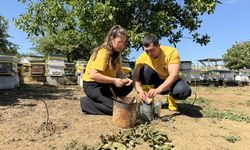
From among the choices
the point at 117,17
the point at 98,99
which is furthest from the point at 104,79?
the point at 117,17

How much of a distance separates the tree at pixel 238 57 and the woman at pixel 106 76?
110ft

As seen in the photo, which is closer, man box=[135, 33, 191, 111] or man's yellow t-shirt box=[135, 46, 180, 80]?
man box=[135, 33, 191, 111]

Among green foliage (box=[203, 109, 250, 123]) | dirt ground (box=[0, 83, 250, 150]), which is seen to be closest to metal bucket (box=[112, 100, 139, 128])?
dirt ground (box=[0, 83, 250, 150])

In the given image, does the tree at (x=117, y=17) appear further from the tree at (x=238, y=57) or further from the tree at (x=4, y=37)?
the tree at (x=238, y=57)

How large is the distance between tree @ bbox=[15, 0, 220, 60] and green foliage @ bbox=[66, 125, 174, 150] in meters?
9.73

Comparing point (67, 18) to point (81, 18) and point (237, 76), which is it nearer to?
point (81, 18)

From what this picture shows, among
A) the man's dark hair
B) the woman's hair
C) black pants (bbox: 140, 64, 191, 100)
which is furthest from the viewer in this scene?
black pants (bbox: 140, 64, 191, 100)

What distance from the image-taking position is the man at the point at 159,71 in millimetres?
4852

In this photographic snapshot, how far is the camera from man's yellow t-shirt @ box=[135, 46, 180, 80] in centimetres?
503

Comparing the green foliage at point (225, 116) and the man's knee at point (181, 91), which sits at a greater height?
the man's knee at point (181, 91)

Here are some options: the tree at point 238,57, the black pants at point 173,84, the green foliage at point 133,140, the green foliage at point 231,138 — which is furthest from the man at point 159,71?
the tree at point 238,57

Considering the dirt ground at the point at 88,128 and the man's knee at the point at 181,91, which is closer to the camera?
the dirt ground at the point at 88,128

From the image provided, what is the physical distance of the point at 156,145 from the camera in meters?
3.58

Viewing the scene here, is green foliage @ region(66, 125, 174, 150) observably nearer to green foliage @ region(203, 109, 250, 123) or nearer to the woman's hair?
the woman's hair
